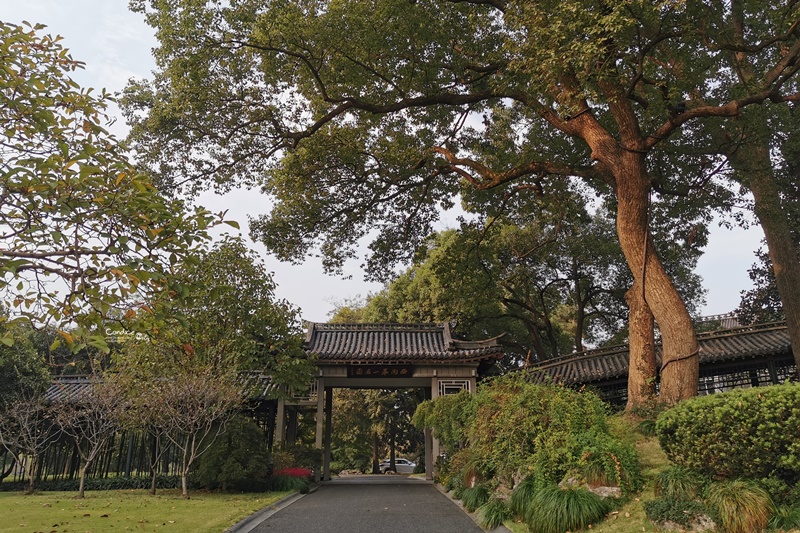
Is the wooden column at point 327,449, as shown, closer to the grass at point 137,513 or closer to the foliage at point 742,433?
the grass at point 137,513

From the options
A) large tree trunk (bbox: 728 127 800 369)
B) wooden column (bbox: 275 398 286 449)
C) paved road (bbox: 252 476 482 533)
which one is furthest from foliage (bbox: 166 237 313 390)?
large tree trunk (bbox: 728 127 800 369)

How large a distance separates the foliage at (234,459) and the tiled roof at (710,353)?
21.1 ft

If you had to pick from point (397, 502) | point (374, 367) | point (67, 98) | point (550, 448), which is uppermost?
point (67, 98)

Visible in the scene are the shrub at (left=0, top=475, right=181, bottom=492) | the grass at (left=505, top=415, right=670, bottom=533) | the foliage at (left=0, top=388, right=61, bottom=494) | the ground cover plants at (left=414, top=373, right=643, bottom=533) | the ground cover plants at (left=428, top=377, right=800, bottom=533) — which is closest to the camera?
the ground cover plants at (left=428, top=377, right=800, bottom=533)

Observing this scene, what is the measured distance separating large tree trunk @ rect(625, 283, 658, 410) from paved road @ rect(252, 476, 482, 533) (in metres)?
3.46

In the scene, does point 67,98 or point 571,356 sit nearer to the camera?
point 67,98

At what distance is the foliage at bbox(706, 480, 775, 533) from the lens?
4.43 meters

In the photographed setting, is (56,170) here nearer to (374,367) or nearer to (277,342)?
(277,342)

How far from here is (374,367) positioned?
1619cm

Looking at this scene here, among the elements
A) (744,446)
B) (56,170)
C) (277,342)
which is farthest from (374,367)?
(56,170)

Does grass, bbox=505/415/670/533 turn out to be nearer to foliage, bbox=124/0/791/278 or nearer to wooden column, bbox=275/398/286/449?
foliage, bbox=124/0/791/278

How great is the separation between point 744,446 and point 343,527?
4.79m

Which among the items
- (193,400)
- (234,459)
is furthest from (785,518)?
(234,459)

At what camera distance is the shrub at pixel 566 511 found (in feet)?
18.1
